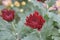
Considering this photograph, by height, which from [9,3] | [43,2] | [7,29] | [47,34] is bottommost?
[47,34]

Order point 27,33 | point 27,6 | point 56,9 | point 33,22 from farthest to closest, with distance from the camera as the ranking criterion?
1. point 27,6
2. point 56,9
3. point 27,33
4. point 33,22

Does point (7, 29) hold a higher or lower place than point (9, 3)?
lower

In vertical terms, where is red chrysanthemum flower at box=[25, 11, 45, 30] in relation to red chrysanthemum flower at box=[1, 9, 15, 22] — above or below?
below

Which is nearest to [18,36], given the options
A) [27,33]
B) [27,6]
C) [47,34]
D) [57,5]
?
[27,33]

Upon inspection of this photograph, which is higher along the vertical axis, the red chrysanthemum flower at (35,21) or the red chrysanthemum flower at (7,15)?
the red chrysanthemum flower at (7,15)

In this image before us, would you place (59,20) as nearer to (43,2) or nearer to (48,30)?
(48,30)

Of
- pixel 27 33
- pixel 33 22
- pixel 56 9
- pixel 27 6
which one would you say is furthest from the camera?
pixel 27 6

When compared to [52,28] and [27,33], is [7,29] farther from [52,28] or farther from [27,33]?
[52,28]

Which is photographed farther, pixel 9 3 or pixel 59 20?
pixel 9 3

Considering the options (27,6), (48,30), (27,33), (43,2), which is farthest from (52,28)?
(27,6)
